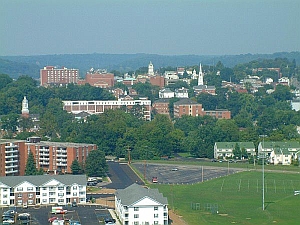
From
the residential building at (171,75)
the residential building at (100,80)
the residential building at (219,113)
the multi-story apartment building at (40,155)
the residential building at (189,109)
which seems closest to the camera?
the multi-story apartment building at (40,155)

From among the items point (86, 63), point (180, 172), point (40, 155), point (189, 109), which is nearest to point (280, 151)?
point (180, 172)

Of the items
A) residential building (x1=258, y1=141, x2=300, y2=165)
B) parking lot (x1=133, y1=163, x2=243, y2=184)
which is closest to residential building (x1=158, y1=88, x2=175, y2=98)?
residential building (x1=258, y1=141, x2=300, y2=165)

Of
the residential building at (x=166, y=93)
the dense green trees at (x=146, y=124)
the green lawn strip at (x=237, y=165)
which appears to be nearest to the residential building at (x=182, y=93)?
the residential building at (x=166, y=93)

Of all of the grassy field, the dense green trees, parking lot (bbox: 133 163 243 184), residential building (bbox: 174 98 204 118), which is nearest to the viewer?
the grassy field

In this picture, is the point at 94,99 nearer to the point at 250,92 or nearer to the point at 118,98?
the point at 118,98

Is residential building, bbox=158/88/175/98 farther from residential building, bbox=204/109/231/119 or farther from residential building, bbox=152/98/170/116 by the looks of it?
residential building, bbox=204/109/231/119

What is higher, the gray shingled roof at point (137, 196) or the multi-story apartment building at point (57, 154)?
the multi-story apartment building at point (57, 154)

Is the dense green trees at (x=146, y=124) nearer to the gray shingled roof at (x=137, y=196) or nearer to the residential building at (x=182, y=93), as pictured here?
the residential building at (x=182, y=93)

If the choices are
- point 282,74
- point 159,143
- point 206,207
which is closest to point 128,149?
point 159,143
